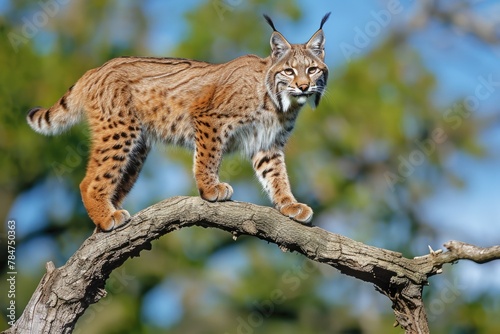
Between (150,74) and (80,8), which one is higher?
(80,8)

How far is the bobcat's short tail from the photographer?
769 cm

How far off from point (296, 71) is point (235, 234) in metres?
1.72

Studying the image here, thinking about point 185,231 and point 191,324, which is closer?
point 191,324

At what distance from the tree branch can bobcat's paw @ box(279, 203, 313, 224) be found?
0.32m

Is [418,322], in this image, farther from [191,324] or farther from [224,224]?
[191,324]

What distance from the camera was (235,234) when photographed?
20.7ft

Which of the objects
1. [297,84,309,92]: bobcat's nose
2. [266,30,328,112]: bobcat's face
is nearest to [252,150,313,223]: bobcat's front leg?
[266,30,328,112]: bobcat's face

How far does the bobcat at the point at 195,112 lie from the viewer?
23.4ft

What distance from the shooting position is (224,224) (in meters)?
6.29

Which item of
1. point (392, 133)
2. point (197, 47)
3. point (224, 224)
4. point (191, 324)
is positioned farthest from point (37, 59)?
point (224, 224)

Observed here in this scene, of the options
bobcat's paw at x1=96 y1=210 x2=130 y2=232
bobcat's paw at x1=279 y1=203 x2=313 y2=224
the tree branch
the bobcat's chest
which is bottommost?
the tree branch

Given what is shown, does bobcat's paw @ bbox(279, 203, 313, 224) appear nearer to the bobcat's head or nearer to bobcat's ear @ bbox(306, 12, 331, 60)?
the bobcat's head

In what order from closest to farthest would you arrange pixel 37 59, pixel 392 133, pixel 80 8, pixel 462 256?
pixel 462 256 → pixel 37 59 → pixel 80 8 → pixel 392 133

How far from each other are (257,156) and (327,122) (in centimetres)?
1482
